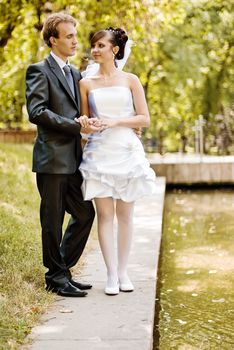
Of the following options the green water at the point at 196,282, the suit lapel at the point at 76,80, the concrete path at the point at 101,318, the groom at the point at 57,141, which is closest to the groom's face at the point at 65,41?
the groom at the point at 57,141

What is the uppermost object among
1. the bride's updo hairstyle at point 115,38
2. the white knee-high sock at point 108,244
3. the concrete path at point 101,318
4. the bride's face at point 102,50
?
the bride's updo hairstyle at point 115,38

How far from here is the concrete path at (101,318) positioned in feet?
13.5

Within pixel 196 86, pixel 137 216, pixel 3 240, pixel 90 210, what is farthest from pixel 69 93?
pixel 196 86

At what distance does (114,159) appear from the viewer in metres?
5.21

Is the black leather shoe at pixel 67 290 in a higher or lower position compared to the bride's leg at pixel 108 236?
lower

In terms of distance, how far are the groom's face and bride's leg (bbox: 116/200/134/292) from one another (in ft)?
4.11

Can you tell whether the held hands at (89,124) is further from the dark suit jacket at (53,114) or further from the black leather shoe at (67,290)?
the black leather shoe at (67,290)

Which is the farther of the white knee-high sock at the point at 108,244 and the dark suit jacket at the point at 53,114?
the white knee-high sock at the point at 108,244

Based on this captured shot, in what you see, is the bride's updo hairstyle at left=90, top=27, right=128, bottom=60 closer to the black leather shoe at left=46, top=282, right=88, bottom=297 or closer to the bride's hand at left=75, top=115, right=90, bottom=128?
the bride's hand at left=75, top=115, right=90, bottom=128

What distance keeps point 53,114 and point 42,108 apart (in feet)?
0.35

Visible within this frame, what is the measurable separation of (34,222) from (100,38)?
3.46m

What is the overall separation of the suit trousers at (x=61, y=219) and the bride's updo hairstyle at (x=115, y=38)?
1.04 metres

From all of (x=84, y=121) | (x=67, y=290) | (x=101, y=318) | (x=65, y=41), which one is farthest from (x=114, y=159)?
(x=101, y=318)

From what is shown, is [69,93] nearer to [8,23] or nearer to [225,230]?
[225,230]
